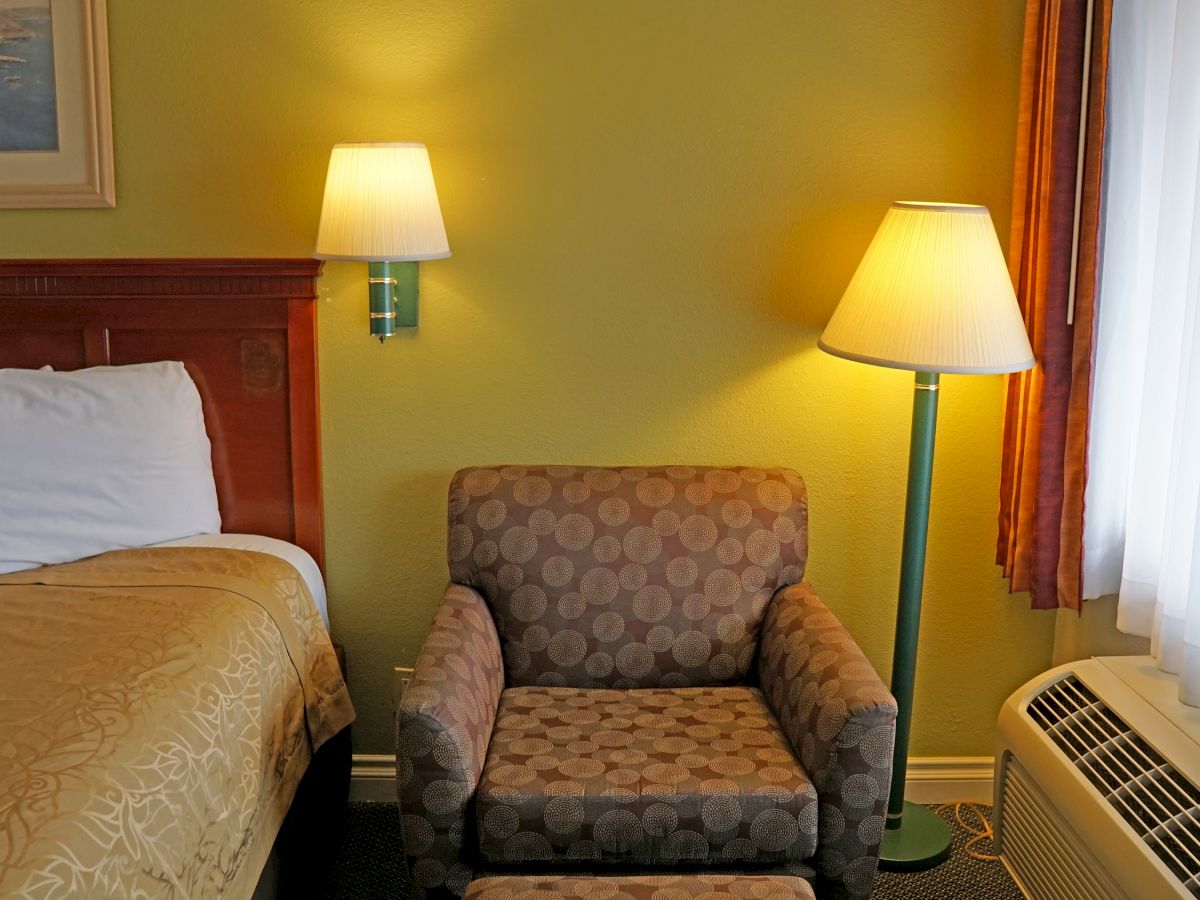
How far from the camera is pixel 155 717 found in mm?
1727

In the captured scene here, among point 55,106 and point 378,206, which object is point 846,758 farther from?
point 55,106

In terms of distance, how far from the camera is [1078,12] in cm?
229

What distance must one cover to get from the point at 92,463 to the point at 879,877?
1.84 meters

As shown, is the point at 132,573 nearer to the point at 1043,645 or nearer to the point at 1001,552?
the point at 1001,552

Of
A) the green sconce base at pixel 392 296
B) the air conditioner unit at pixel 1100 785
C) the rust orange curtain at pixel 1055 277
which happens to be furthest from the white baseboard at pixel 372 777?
the rust orange curtain at pixel 1055 277

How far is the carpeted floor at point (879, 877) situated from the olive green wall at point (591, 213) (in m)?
0.46

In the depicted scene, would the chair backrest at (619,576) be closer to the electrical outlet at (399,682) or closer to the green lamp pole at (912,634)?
the green lamp pole at (912,634)

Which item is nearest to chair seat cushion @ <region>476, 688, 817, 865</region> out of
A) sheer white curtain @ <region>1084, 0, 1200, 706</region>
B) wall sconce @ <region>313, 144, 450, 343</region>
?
sheer white curtain @ <region>1084, 0, 1200, 706</region>

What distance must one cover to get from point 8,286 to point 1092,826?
241cm

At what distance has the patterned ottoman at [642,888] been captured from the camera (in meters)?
1.71

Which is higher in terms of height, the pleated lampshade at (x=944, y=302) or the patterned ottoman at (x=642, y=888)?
the pleated lampshade at (x=944, y=302)

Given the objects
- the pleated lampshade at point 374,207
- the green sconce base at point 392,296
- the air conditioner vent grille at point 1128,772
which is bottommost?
the air conditioner vent grille at point 1128,772

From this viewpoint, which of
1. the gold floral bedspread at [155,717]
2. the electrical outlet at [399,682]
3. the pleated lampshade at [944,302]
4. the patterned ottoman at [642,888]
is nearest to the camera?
the gold floral bedspread at [155,717]

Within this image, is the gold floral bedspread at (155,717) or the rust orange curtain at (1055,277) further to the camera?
the rust orange curtain at (1055,277)
